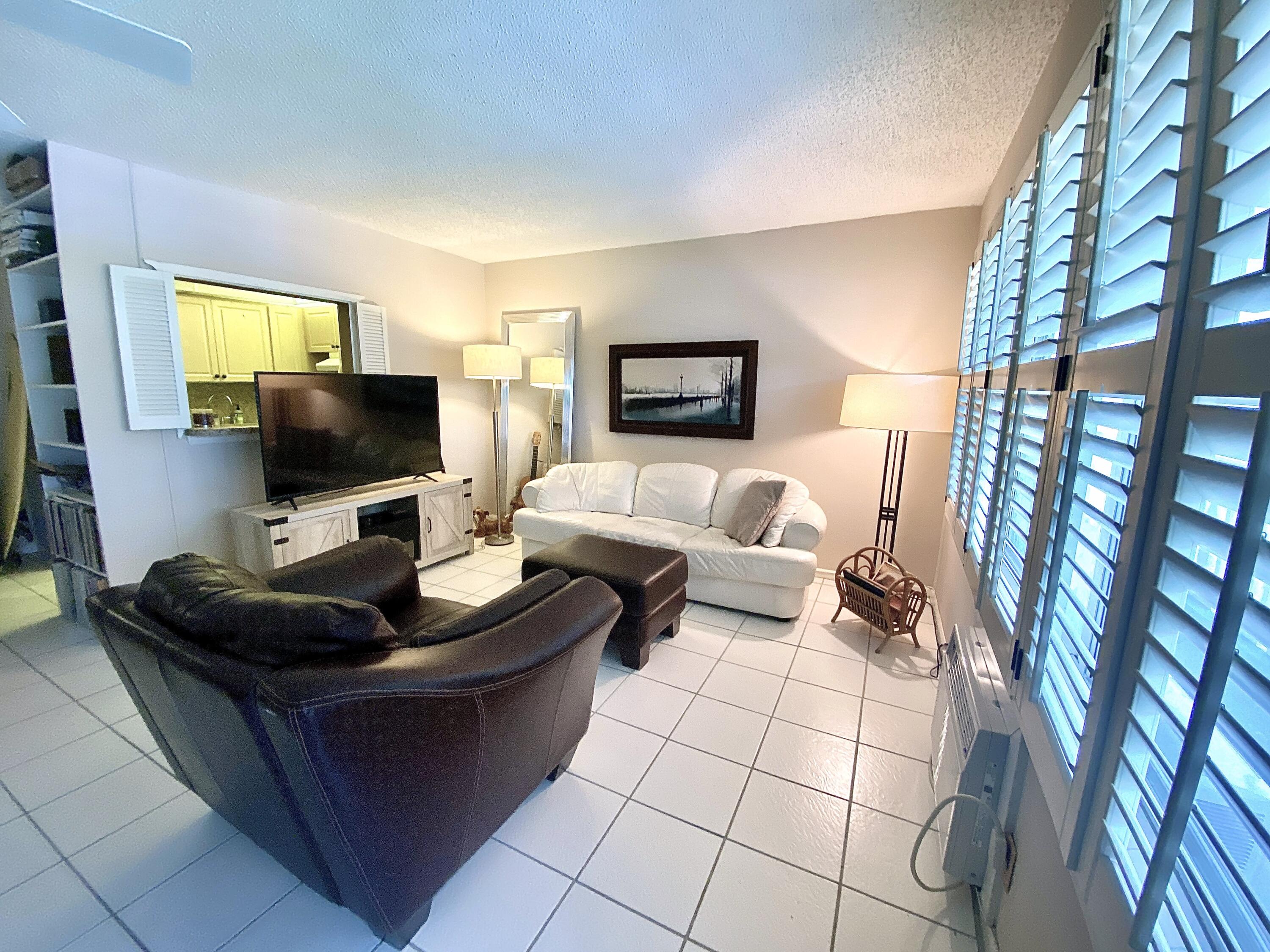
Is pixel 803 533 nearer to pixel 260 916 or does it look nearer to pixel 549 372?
pixel 549 372

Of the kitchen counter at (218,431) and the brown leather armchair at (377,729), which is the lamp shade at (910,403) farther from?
the kitchen counter at (218,431)

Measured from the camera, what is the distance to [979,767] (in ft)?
4.09

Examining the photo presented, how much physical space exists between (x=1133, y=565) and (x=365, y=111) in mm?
2765

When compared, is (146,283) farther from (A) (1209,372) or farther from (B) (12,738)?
(A) (1209,372)

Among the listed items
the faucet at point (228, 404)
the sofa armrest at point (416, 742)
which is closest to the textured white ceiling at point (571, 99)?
the sofa armrest at point (416, 742)

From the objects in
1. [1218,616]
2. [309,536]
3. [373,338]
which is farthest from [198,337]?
[1218,616]

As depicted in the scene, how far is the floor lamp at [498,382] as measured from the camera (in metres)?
4.12

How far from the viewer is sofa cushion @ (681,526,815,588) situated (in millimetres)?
2873

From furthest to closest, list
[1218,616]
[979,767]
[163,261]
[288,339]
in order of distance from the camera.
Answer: [288,339] < [163,261] < [979,767] < [1218,616]

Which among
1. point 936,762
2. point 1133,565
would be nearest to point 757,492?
point 936,762

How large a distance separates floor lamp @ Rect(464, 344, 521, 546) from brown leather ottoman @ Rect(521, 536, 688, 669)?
1824mm

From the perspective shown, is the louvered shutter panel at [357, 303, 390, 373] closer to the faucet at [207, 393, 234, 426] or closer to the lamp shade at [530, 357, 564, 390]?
the lamp shade at [530, 357, 564, 390]

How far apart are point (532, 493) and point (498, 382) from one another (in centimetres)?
126

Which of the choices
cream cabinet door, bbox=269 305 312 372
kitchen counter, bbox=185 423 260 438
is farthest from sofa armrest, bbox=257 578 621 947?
cream cabinet door, bbox=269 305 312 372
